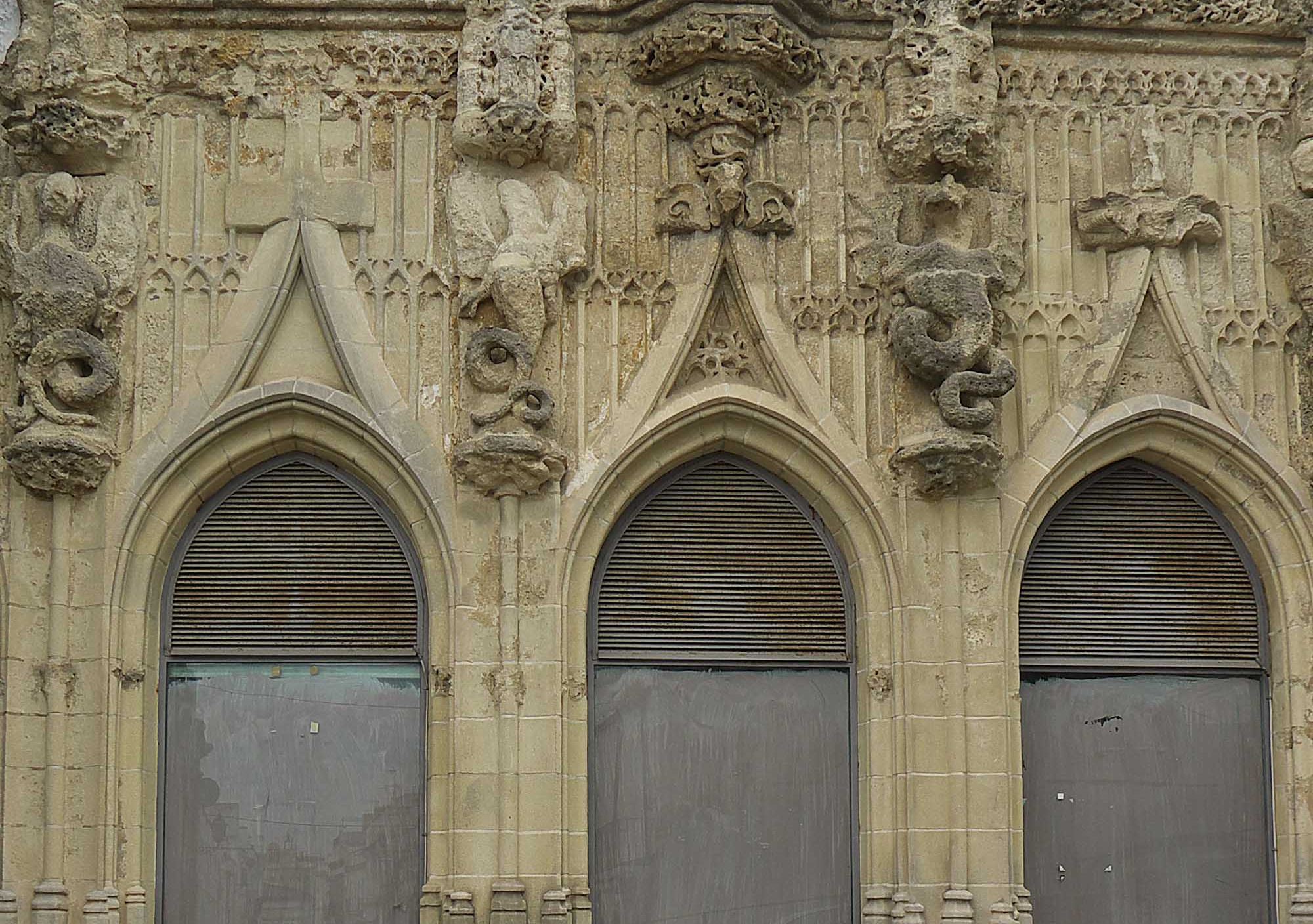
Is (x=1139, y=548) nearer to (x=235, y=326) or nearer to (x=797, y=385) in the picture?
(x=797, y=385)

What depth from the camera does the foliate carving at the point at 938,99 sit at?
13.8m

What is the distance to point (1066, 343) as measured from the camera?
13984 millimetres

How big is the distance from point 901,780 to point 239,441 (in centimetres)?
436

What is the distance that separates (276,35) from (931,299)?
4.25m

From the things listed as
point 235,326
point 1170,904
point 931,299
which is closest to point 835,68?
point 931,299

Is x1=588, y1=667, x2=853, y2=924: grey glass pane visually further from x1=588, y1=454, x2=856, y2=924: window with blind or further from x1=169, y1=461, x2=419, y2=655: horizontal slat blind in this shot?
x1=169, y1=461, x2=419, y2=655: horizontal slat blind

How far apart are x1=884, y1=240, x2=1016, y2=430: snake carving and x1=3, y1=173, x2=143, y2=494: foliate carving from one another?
15.1 ft

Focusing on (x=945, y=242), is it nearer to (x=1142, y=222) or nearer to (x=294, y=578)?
(x=1142, y=222)

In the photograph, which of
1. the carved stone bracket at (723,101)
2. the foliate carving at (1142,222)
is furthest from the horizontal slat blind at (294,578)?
the foliate carving at (1142,222)

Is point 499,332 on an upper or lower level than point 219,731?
upper

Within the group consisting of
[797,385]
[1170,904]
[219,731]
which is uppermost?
[797,385]

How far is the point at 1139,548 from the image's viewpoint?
46.3 feet

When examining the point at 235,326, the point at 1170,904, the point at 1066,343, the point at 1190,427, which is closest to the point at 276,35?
the point at 235,326

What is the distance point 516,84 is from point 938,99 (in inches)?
99.3
